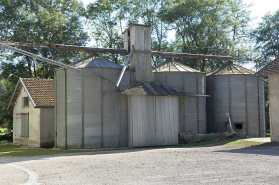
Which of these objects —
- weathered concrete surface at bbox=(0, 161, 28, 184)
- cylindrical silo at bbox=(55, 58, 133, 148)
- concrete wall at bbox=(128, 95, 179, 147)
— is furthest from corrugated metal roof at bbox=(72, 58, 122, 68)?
weathered concrete surface at bbox=(0, 161, 28, 184)

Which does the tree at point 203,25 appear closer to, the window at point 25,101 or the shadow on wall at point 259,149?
the window at point 25,101

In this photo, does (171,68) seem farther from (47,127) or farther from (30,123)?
(30,123)

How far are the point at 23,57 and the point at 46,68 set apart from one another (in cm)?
327

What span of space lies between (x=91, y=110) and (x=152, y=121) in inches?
169

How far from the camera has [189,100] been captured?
92.7ft

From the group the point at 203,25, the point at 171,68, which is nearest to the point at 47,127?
the point at 171,68

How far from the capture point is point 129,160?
16953 mm

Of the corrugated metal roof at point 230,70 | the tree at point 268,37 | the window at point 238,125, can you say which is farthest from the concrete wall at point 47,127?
the tree at point 268,37

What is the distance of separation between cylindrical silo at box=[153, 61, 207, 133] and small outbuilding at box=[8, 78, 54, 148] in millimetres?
9238

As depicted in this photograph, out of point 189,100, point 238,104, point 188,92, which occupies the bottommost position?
point 238,104

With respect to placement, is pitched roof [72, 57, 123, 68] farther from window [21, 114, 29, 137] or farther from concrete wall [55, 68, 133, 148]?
window [21, 114, 29, 137]

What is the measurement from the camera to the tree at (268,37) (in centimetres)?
4384

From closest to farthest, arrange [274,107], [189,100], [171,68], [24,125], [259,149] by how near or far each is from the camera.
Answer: [259,149] < [274,107] < [189,100] < [171,68] < [24,125]

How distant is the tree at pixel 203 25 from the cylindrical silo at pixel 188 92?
14961mm
